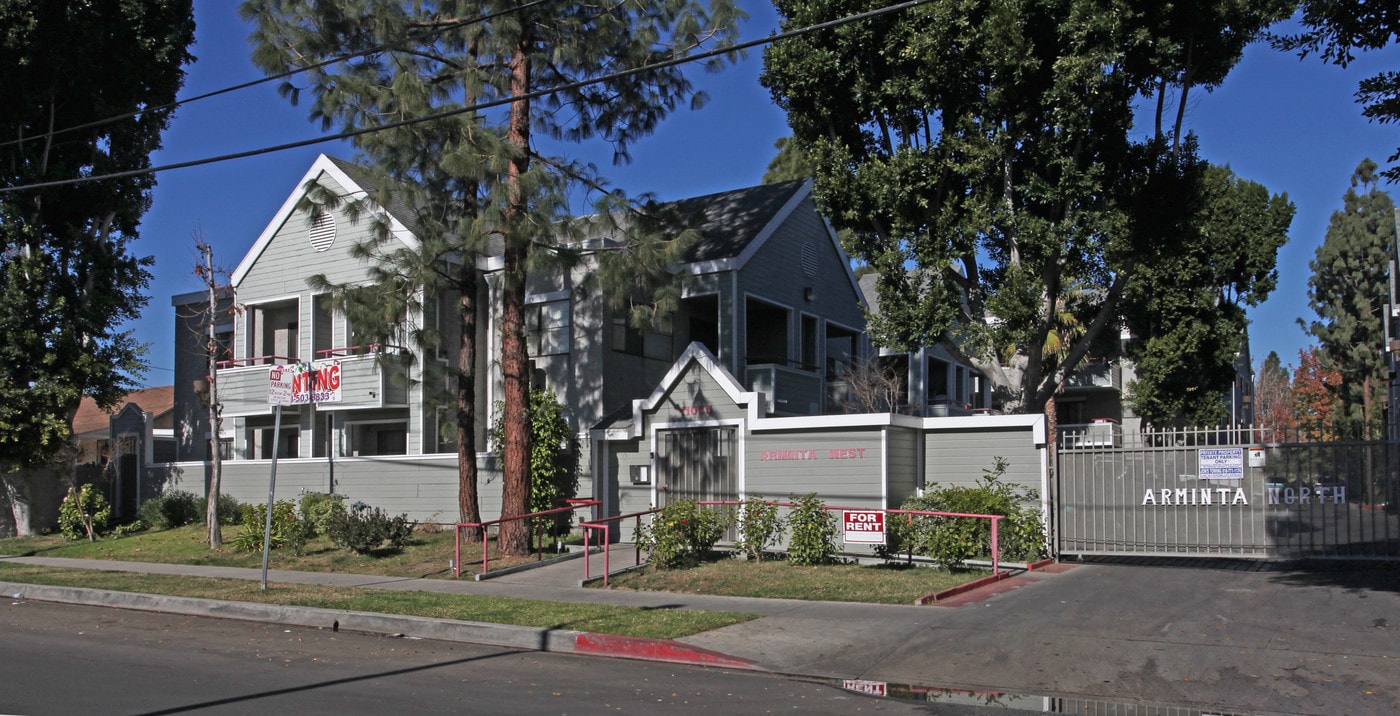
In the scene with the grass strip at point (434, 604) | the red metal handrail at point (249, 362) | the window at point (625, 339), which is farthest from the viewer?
the red metal handrail at point (249, 362)

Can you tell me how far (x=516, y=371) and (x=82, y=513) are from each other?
43.8 feet

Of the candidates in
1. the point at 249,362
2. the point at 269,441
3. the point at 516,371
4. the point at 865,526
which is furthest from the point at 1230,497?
the point at 269,441

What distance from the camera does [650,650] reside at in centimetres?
1071

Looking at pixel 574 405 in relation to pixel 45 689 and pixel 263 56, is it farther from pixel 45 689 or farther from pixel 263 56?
pixel 45 689

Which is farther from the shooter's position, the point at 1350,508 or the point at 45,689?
the point at 1350,508

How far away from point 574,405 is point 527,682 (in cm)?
1446

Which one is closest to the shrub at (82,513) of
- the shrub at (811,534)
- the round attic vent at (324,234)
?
the round attic vent at (324,234)

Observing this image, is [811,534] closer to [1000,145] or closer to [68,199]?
[1000,145]

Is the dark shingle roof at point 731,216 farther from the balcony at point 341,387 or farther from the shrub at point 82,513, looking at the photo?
the shrub at point 82,513

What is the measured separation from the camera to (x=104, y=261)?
2664 centimetres

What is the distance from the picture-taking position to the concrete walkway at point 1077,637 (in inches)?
348

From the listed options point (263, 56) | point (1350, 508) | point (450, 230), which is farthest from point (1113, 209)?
point (263, 56)

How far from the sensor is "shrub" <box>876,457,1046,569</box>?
1505 cm

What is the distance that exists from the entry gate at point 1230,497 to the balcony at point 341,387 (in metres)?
14.1
